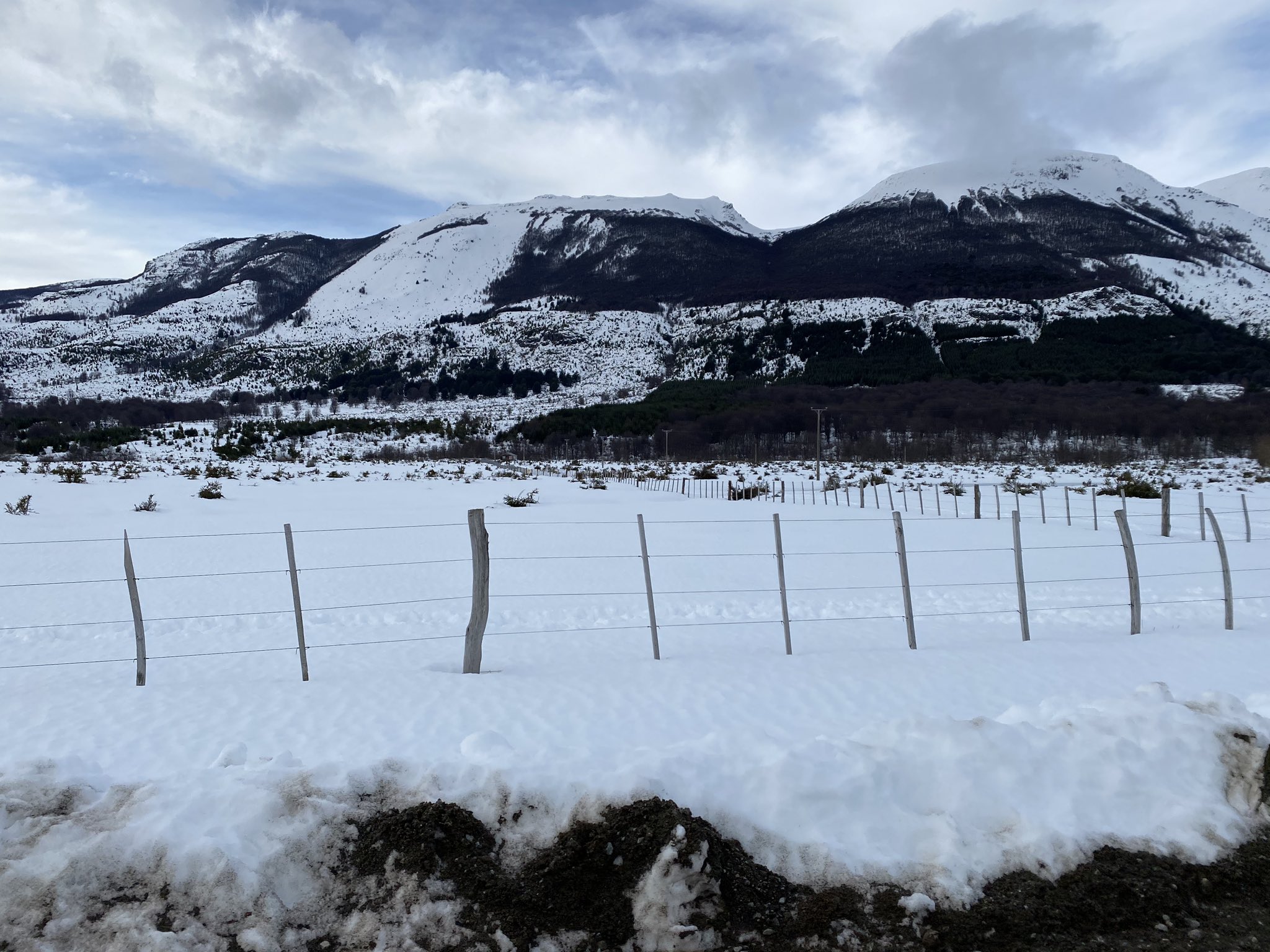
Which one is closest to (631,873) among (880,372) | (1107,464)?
(1107,464)

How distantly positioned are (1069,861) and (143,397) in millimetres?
151304

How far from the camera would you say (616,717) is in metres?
6.23

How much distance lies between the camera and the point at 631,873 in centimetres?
366

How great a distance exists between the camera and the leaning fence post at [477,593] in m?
7.12

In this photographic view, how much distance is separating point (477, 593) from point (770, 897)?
4.47 m

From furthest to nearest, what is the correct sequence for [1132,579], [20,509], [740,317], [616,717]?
[740,317]
[20,509]
[1132,579]
[616,717]

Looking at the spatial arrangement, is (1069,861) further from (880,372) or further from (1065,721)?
(880,372)

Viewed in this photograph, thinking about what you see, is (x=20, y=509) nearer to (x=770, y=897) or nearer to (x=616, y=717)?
(x=616, y=717)

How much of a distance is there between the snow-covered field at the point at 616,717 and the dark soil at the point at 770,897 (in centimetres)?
14

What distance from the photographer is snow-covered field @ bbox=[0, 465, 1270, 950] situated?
379 centimetres

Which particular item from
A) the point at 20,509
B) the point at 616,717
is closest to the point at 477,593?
the point at 616,717

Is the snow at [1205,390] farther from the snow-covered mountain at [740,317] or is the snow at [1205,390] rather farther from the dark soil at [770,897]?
the dark soil at [770,897]

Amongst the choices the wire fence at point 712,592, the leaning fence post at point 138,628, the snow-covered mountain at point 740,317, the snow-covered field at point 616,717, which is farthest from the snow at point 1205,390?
the leaning fence post at point 138,628

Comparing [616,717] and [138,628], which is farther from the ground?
[138,628]
